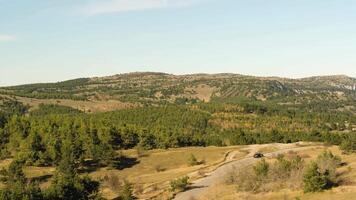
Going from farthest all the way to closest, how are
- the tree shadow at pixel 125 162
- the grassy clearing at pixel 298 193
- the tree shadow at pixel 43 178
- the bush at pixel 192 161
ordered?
the tree shadow at pixel 125 162, the bush at pixel 192 161, the tree shadow at pixel 43 178, the grassy clearing at pixel 298 193

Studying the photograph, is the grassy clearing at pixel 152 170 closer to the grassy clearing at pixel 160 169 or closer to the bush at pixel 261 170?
the grassy clearing at pixel 160 169

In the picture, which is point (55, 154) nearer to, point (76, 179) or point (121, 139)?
point (121, 139)

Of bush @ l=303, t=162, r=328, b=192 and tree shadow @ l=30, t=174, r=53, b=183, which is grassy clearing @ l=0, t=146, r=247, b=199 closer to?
tree shadow @ l=30, t=174, r=53, b=183

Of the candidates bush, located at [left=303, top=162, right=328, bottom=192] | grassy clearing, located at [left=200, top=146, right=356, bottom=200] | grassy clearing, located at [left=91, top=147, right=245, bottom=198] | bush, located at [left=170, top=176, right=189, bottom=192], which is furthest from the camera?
grassy clearing, located at [left=91, top=147, right=245, bottom=198]

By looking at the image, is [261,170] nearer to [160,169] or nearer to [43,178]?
[160,169]

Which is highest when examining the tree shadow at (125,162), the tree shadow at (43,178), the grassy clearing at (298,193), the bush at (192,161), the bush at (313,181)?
the bush at (313,181)

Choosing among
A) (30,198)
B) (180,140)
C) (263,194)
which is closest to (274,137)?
(180,140)

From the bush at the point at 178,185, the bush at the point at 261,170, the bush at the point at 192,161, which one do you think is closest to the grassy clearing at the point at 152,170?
the bush at the point at 192,161

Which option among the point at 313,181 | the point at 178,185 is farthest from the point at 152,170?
the point at 313,181

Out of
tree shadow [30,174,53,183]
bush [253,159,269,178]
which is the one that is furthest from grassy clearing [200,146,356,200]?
tree shadow [30,174,53,183]

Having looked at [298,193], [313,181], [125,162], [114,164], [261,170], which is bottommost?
[125,162]

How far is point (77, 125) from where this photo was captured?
173m

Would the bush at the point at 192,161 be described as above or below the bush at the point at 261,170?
below

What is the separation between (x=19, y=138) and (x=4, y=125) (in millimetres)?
24361
